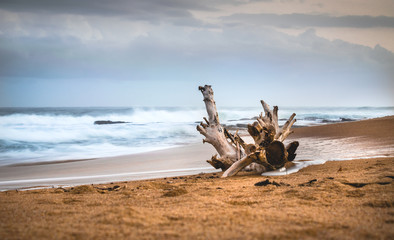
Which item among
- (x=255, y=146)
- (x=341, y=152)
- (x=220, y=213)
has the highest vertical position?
(x=255, y=146)

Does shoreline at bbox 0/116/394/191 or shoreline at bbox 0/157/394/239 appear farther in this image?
shoreline at bbox 0/116/394/191

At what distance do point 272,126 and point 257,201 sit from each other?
254cm

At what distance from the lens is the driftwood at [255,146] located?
5285 millimetres

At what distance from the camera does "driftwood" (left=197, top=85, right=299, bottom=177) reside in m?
5.29

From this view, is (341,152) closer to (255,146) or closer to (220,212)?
(255,146)

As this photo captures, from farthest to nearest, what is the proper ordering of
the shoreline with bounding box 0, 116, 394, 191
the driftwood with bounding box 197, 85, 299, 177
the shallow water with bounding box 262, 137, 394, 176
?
the shallow water with bounding box 262, 137, 394, 176, the shoreline with bounding box 0, 116, 394, 191, the driftwood with bounding box 197, 85, 299, 177

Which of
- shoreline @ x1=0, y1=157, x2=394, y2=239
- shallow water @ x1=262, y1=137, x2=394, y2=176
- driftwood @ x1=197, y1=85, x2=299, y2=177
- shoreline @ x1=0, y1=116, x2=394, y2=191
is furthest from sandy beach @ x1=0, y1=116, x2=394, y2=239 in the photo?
shallow water @ x1=262, y1=137, x2=394, y2=176

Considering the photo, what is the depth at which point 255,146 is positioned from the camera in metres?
5.14

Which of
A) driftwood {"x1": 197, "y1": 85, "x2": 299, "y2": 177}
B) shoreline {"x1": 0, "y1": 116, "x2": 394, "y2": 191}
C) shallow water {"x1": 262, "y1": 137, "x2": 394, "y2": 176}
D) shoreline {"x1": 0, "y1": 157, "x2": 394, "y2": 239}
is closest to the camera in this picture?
shoreline {"x1": 0, "y1": 157, "x2": 394, "y2": 239}

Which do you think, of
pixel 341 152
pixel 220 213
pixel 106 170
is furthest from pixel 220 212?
pixel 341 152

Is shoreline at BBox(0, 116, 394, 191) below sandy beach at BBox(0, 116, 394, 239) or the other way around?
the other way around

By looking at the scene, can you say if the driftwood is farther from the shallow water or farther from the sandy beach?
the sandy beach

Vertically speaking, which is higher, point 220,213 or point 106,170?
point 106,170

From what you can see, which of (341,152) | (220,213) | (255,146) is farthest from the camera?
(341,152)
